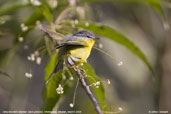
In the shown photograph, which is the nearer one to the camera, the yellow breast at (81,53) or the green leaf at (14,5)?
the yellow breast at (81,53)

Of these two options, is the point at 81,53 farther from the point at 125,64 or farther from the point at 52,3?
→ the point at 125,64

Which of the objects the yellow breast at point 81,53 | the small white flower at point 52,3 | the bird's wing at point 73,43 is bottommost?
the yellow breast at point 81,53

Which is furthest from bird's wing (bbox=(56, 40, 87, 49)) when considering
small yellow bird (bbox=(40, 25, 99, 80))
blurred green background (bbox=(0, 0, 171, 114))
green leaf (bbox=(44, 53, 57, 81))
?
blurred green background (bbox=(0, 0, 171, 114))

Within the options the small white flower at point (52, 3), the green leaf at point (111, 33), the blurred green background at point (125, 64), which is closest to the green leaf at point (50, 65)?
the green leaf at point (111, 33)

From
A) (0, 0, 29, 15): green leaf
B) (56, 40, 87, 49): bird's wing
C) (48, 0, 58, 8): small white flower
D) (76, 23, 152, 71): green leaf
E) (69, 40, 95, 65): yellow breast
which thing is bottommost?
(69, 40, 95, 65): yellow breast

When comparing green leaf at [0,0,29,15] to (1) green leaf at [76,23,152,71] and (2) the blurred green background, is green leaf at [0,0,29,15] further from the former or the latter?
(2) the blurred green background

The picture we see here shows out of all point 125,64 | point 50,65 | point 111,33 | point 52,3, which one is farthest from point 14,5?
point 125,64

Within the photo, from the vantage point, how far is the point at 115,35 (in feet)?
6.59

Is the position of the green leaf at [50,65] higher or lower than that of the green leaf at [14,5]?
lower

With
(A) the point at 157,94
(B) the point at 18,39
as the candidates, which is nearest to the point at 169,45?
(A) the point at 157,94

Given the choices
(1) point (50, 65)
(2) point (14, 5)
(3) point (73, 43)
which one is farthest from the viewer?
(2) point (14, 5)

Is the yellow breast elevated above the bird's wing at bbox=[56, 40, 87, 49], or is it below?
below

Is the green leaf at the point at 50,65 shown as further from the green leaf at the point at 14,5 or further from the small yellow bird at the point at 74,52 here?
the green leaf at the point at 14,5

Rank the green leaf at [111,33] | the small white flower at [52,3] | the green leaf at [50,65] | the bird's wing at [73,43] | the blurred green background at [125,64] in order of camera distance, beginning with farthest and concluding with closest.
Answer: the blurred green background at [125,64], the small white flower at [52,3], the green leaf at [111,33], the green leaf at [50,65], the bird's wing at [73,43]
